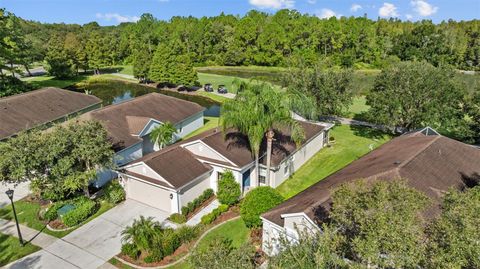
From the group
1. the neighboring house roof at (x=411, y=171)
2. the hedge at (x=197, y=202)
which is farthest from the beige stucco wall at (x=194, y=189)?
the neighboring house roof at (x=411, y=171)

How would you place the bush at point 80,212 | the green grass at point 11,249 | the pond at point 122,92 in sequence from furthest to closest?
the pond at point 122,92, the bush at point 80,212, the green grass at point 11,249

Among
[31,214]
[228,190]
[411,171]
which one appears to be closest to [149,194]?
[228,190]

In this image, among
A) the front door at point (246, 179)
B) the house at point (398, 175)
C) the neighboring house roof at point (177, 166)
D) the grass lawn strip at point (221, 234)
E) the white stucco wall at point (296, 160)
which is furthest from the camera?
the white stucco wall at point (296, 160)

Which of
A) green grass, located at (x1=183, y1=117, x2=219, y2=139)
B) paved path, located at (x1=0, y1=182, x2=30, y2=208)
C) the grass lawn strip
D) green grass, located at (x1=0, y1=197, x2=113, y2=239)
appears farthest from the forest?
the grass lawn strip

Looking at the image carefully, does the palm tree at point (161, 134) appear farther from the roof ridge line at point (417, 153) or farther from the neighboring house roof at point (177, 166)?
the roof ridge line at point (417, 153)

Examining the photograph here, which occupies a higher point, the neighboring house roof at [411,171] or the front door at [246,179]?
the neighboring house roof at [411,171]

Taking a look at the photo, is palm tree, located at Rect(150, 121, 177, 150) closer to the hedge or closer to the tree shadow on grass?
the hedge
